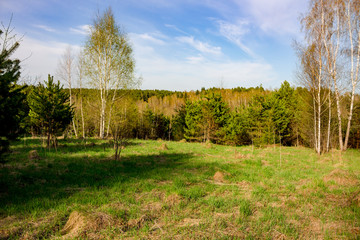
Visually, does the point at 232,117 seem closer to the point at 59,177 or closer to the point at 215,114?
the point at 215,114

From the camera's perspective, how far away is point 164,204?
4.41 m

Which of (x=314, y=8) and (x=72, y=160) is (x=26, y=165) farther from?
(x=314, y=8)

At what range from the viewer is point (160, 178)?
22.1 feet

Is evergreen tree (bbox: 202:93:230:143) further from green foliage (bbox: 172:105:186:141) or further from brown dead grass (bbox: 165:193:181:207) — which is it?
brown dead grass (bbox: 165:193:181:207)

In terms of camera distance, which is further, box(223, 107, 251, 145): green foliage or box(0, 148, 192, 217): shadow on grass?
box(223, 107, 251, 145): green foliage

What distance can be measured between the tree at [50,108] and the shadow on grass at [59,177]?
427cm

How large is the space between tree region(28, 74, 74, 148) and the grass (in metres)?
4.93

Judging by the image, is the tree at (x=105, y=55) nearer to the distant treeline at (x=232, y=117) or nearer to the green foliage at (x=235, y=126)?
the distant treeline at (x=232, y=117)

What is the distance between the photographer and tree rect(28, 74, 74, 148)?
460 inches

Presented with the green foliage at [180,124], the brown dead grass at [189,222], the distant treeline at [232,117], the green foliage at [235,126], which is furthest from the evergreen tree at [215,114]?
the brown dead grass at [189,222]

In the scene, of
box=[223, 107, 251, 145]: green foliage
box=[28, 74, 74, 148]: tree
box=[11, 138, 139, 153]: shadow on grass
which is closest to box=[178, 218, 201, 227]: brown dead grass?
A: box=[11, 138, 139, 153]: shadow on grass

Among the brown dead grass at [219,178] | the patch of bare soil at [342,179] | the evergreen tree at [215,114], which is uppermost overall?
the evergreen tree at [215,114]

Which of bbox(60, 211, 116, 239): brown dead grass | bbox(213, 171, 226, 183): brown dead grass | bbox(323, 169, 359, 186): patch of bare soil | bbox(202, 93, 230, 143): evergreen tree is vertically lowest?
bbox(213, 171, 226, 183): brown dead grass

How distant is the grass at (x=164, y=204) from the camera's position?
330 centimetres
